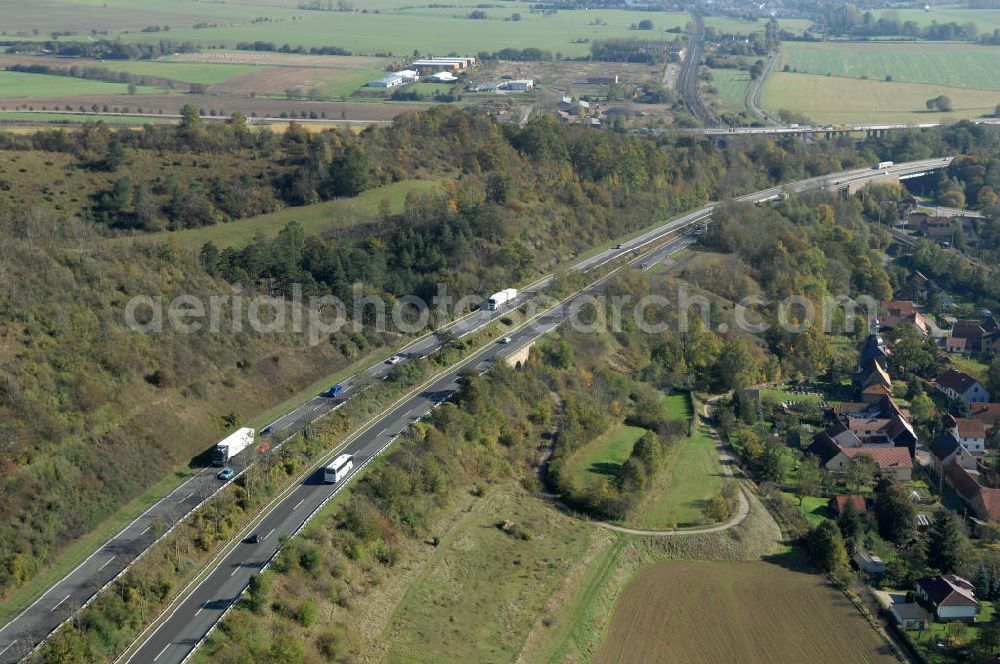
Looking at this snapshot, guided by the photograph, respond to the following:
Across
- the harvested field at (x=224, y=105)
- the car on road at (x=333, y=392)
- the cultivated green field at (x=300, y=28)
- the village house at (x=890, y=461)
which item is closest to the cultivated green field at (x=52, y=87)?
the harvested field at (x=224, y=105)

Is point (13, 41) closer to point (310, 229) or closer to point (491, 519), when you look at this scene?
point (310, 229)

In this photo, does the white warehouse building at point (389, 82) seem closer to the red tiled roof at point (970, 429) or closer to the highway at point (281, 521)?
the highway at point (281, 521)

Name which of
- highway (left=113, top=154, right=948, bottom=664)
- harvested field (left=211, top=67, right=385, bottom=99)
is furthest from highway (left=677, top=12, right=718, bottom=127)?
highway (left=113, top=154, right=948, bottom=664)

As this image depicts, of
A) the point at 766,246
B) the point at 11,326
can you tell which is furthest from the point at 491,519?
the point at 766,246

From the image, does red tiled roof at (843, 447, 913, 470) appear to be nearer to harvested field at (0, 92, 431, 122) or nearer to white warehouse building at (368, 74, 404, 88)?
harvested field at (0, 92, 431, 122)

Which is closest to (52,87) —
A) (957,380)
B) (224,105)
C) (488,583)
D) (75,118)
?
(224,105)

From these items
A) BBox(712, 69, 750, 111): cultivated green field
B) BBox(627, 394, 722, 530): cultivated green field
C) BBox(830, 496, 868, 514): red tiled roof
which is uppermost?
BBox(712, 69, 750, 111): cultivated green field

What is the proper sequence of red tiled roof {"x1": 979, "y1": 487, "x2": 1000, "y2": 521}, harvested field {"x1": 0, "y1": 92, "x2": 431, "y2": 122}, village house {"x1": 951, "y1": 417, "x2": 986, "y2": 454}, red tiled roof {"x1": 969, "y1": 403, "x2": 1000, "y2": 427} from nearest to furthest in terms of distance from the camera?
red tiled roof {"x1": 979, "y1": 487, "x2": 1000, "y2": 521} < village house {"x1": 951, "y1": 417, "x2": 986, "y2": 454} < red tiled roof {"x1": 969, "y1": 403, "x2": 1000, "y2": 427} < harvested field {"x1": 0, "y1": 92, "x2": 431, "y2": 122}
